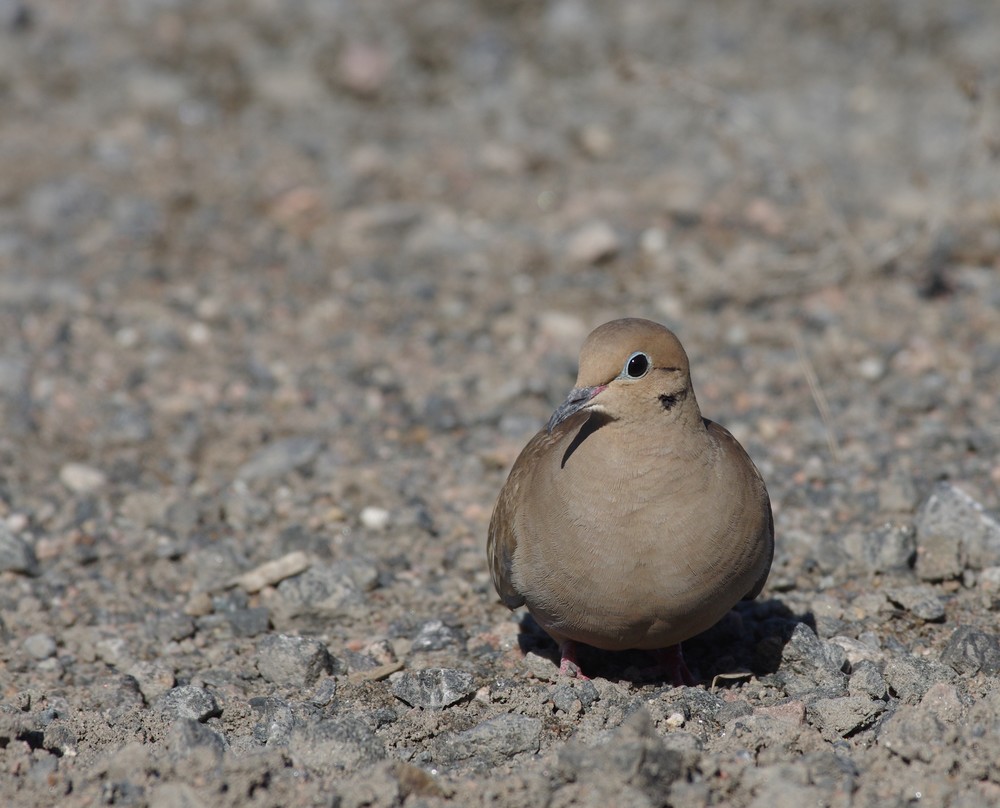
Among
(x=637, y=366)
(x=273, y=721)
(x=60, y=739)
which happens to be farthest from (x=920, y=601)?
(x=60, y=739)

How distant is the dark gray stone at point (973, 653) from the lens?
433cm

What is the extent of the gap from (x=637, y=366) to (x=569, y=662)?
1.16 meters

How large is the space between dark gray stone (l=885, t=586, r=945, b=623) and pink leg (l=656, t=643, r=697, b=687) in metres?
0.88

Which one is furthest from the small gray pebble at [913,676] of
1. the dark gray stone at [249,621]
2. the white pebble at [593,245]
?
the white pebble at [593,245]

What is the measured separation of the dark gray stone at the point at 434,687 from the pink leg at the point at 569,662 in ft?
1.09

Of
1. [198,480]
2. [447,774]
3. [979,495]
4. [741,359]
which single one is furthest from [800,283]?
[447,774]

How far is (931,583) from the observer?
4.97 meters

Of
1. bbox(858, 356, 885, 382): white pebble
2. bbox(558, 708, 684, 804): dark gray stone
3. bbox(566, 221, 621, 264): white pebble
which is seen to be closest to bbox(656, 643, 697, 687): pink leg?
bbox(558, 708, 684, 804): dark gray stone

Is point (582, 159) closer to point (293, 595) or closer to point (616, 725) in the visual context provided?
point (293, 595)

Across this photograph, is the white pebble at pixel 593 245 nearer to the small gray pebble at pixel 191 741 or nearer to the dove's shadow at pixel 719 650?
the dove's shadow at pixel 719 650

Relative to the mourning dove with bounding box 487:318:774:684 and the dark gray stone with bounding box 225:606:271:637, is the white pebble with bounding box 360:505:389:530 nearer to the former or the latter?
the dark gray stone with bounding box 225:606:271:637

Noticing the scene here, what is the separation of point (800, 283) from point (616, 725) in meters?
3.70

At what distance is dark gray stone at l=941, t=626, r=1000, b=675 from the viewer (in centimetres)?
433

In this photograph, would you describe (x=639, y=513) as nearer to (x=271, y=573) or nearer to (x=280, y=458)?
(x=271, y=573)
